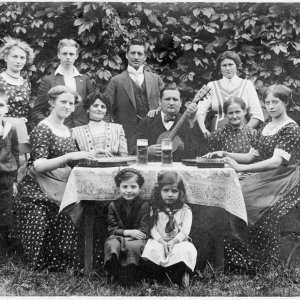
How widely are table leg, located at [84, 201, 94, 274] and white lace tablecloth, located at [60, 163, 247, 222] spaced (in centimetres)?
15

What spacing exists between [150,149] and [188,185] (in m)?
0.53

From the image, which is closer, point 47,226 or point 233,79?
point 47,226

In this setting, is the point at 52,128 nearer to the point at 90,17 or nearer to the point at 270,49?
the point at 90,17

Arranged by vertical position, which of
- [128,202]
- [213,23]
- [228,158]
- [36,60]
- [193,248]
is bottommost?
[193,248]

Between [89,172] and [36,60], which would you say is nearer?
[89,172]

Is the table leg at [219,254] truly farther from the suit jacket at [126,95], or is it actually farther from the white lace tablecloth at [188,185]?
the suit jacket at [126,95]

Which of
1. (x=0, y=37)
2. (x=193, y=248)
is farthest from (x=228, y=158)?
(x=0, y=37)

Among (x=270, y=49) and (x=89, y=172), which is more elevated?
(x=270, y=49)

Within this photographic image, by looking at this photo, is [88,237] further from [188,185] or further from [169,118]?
[169,118]

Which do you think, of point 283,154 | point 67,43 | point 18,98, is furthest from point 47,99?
point 283,154

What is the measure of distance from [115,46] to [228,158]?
5.21 feet

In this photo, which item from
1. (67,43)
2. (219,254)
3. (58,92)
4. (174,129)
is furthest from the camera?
(67,43)

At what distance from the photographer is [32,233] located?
4969 mm

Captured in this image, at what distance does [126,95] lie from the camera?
207 inches
